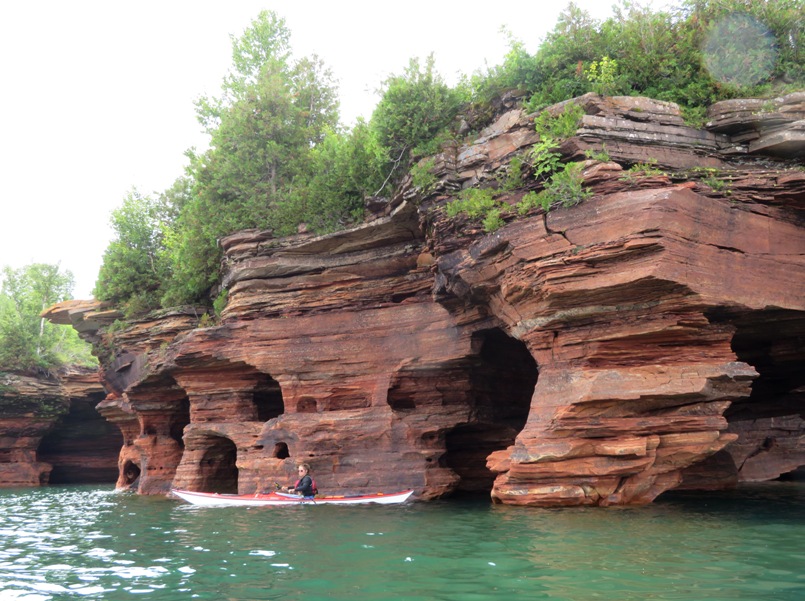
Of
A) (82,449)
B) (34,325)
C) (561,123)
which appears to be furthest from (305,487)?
(34,325)

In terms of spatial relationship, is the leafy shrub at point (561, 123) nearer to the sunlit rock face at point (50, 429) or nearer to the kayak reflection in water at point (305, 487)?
the kayak reflection in water at point (305, 487)

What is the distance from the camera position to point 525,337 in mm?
16422

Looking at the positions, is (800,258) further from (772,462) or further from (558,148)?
(772,462)

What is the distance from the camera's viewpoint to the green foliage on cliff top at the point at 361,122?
56.7 feet

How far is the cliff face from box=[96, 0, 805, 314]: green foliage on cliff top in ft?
4.05

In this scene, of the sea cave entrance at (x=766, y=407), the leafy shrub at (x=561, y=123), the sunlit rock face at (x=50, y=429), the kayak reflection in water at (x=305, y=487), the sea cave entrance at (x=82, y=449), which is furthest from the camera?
the sea cave entrance at (x=82, y=449)

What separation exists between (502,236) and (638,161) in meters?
3.53

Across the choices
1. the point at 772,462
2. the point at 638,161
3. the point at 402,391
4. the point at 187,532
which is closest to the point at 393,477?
the point at 402,391

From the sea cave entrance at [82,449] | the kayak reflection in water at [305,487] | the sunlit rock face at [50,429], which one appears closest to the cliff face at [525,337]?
the kayak reflection in water at [305,487]

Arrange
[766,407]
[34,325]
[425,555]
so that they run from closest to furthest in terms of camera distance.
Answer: [425,555] → [766,407] → [34,325]

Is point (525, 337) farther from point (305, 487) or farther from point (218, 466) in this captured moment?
point (218, 466)

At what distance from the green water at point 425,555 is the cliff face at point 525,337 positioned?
2197 millimetres

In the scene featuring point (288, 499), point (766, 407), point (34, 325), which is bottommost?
point (288, 499)

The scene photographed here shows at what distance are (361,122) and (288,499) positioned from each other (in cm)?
1271
